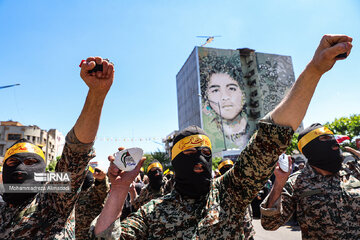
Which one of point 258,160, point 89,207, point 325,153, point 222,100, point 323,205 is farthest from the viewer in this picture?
point 222,100

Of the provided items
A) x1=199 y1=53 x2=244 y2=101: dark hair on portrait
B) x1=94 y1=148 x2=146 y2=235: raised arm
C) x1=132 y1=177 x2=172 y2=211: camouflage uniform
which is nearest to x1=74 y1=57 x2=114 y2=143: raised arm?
x1=94 y1=148 x2=146 y2=235: raised arm

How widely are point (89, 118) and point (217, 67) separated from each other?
49.1 metres

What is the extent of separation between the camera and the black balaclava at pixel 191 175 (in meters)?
2.03

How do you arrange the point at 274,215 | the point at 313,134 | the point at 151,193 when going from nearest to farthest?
1. the point at 274,215
2. the point at 313,134
3. the point at 151,193

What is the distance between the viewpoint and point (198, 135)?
2.21 meters

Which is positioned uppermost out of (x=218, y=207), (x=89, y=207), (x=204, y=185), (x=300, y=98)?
(x=300, y=98)

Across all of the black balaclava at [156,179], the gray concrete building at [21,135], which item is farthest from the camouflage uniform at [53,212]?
the gray concrete building at [21,135]

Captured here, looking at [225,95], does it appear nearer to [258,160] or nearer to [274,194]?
[274,194]

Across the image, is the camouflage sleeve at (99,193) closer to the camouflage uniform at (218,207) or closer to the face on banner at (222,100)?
the camouflage uniform at (218,207)

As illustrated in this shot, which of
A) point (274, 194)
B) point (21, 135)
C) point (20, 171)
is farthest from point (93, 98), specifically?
point (21, 135)

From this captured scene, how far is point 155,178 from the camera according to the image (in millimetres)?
6016

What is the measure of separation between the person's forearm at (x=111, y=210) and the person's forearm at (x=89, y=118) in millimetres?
479

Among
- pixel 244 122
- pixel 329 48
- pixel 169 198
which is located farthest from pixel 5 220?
pixel 244 122

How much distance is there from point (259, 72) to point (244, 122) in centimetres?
1318
